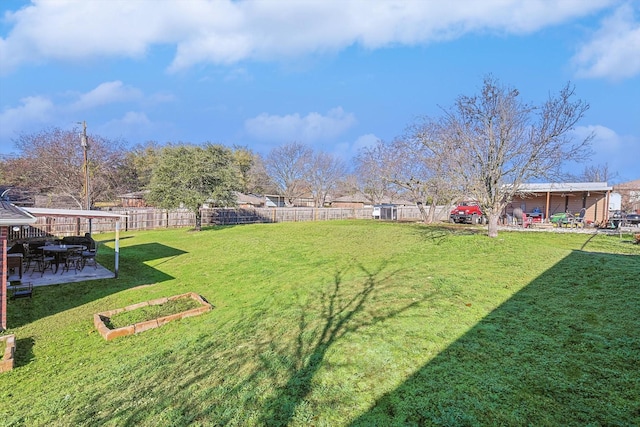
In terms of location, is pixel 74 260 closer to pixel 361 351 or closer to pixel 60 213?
pixel 60 213

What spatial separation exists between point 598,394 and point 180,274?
10.1 metres

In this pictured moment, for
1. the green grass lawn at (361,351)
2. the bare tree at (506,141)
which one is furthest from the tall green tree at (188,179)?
the bare tree at (506,141)

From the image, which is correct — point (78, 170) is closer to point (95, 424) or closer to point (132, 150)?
point (132, 150)

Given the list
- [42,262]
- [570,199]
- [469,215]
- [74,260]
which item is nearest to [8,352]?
[74,260]

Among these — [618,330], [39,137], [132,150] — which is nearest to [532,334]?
[618,330]

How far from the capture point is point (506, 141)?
11.0 metres

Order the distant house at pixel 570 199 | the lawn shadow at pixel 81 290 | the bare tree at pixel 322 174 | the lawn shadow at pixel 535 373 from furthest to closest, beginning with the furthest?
1. the bare tree at pixel 322 174
2. the distant house at pixel 570 199
3. the lawn shadow at pixel 81 290
4. the lawn shadow at pixel 535 373

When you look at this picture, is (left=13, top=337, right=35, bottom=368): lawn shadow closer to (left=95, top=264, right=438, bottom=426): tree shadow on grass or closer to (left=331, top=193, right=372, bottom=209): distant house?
(left=95, top=264, right=438, bottom=426): tree shadow on grass

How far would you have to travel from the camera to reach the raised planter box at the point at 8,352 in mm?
4532

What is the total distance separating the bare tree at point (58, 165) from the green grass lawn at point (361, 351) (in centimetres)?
2087

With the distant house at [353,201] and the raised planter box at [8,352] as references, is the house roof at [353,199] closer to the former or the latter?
the distant house at [353,201]

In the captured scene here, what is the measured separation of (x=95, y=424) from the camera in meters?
3.27

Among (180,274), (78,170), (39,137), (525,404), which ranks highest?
(39,137)

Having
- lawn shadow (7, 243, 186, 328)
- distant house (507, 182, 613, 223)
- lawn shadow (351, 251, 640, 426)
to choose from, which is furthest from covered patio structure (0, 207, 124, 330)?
distant house (507, 182, 613, 223)
